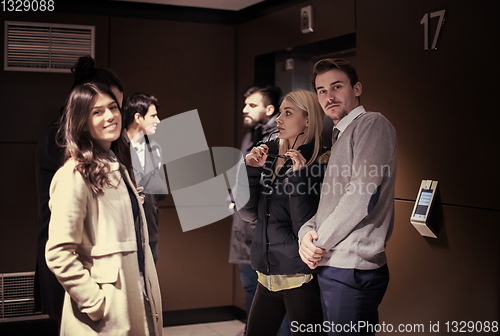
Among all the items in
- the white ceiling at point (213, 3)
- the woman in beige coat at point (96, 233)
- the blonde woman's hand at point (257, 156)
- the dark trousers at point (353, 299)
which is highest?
the white ceiling at point (213, 3)

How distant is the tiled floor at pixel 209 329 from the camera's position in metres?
4.16

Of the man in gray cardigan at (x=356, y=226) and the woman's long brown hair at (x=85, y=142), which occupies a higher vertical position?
the woman's long brown hair at (x=85, y=142)

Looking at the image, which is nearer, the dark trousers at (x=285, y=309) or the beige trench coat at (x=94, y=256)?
the beige trench coat at (x=94, y=256)

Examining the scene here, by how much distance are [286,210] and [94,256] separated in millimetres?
950

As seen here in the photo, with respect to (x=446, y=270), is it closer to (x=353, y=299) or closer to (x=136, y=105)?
(x=353, y=299)

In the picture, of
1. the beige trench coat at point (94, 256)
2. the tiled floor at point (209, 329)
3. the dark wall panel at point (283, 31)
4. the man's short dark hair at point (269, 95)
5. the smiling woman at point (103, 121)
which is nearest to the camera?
the beige trench coat at point (94, 256)

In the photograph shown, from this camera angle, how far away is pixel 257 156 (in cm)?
247

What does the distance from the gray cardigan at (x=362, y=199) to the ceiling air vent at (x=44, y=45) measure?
2794mm

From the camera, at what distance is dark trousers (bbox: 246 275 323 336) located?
2.33 meters

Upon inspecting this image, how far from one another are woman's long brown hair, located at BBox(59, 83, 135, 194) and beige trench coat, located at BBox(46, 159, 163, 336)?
0.03 metres

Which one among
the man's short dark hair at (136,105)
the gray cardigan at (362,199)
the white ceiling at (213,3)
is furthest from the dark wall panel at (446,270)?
the white ceiling at (213,3)

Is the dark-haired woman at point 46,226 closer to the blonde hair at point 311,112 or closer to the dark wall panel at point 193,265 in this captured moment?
the blonde hair at point 311,112

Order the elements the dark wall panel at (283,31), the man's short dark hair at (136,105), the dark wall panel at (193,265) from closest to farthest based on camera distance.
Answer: the dark wall panel at (283,31)
the man's short dark hair at (136,105)
the dark wall panel at (193,265)

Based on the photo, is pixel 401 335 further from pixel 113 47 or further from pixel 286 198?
pixel 113 47
